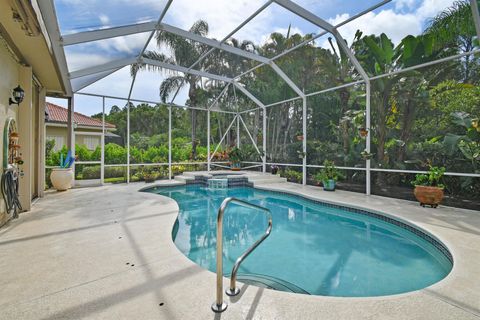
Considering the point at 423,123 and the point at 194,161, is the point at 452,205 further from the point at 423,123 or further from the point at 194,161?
the point at 194,161

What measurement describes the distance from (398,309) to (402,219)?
3470 millimetres

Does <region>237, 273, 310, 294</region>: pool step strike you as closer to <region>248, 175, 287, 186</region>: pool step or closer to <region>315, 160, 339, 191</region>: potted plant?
<region>315, 160, 339, 191</region>: potted plant

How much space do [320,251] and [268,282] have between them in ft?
4.71

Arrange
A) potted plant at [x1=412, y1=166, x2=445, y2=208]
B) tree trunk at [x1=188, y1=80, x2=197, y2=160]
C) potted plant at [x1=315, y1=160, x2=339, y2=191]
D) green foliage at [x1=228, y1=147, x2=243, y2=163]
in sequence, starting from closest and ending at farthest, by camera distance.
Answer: potted plant at [x1=412, y1=166, x2=445, y2=208]
potted plant at [x1=315, y1=160, x2=339, y2=191]
green foliage at [x1=228, y1=147, x2=243, y2=163]
tree trunk at [x1=188, y1=80, x2=197, y2=160]

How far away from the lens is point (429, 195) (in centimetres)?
586

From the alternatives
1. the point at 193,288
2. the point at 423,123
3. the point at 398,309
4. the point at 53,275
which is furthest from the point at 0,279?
the point at 423,123

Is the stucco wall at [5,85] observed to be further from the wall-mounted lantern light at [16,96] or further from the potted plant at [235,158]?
the potted plant at [235,158]

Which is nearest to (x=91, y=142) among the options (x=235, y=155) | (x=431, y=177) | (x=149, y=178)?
(x=149, y=178)

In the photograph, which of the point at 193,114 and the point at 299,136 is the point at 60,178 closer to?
the point at 193,114

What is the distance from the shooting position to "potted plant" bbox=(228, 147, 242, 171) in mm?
12742

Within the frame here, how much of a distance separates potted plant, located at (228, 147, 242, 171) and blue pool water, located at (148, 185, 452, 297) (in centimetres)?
596

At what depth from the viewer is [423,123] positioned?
6875mm

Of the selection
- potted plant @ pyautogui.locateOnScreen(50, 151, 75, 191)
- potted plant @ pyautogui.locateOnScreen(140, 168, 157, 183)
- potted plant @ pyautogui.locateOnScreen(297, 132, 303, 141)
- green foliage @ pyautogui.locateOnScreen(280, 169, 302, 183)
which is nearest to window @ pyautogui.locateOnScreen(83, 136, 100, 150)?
potted plant @ pyautogui.locateOnScreen(140, 168, 157, 183)

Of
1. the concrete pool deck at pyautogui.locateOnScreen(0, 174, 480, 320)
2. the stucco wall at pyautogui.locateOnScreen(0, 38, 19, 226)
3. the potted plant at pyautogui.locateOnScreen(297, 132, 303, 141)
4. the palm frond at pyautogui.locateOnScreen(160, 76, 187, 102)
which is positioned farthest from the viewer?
the palm frond at pyautogui.locateOnScreen(160, 76, 187, 102)
